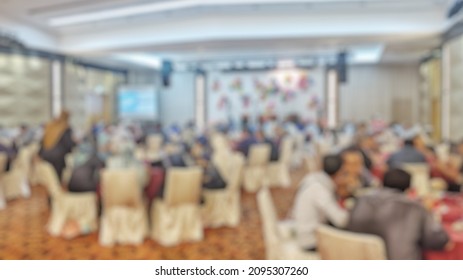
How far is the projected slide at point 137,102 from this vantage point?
51.4ft

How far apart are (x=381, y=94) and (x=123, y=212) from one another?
487 inches

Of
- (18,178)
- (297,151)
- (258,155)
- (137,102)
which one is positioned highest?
(137,102)

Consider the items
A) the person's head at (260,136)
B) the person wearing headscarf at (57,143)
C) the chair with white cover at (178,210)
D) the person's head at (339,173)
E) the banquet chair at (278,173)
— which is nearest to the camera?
the person's head at (339,173)

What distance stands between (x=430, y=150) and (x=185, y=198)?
325 centimetres

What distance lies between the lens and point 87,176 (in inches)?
190

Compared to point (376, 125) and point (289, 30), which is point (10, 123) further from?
point (376, 125)

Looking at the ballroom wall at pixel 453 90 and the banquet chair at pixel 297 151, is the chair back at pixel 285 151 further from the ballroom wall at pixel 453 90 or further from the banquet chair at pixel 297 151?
Result: the ballroom wall at pixel 453 90

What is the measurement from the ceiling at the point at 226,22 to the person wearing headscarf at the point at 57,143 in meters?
2.44

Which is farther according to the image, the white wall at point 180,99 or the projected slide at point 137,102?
the white wall at point 180,99

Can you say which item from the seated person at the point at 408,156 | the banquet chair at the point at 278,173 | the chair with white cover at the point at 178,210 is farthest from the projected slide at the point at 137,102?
the seated person at the point at 408,156

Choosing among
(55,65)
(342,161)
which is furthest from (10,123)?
(342,161)

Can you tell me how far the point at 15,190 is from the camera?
680 centimetres

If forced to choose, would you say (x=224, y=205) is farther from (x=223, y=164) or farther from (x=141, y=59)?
(x=141, y=59)

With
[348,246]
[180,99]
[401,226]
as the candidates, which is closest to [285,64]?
[180,99]
